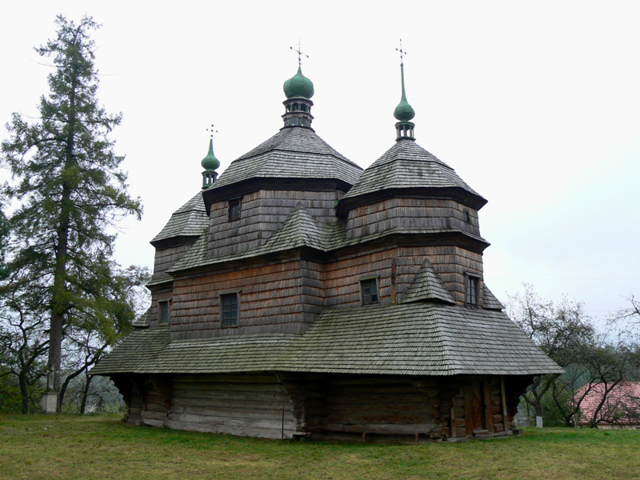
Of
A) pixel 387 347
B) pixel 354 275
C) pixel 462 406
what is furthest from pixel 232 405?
pixel 462 406

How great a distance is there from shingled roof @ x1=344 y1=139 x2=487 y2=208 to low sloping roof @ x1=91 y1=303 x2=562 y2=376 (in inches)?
132

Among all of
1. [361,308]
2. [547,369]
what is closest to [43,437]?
[361,308]

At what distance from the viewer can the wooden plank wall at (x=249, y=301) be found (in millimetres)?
15109

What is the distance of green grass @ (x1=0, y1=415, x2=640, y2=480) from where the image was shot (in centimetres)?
915

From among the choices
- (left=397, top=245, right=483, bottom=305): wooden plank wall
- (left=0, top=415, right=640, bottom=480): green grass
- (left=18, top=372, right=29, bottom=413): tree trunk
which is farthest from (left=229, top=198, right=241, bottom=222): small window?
(left=18, top=372, right=29, bottom=413): tree trunk

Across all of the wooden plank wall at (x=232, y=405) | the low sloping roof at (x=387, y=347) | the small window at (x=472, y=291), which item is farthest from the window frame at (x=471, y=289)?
the wooden plank wall at (x=232, y=405)

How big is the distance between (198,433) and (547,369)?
970 centimetres

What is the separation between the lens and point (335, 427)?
1370 cm

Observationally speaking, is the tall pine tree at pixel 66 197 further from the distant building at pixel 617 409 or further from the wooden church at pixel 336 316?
the distant building at pixel 617 409

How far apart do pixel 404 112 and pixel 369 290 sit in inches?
260

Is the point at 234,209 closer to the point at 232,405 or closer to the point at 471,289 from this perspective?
the point at 232,405

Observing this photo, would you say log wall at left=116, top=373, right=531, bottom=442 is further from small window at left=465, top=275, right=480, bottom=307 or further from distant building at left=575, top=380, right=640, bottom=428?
distant building at left=575, top=380, right=640, bottom=428

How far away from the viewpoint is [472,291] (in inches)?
584

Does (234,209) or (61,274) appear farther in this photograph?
(61,274)
